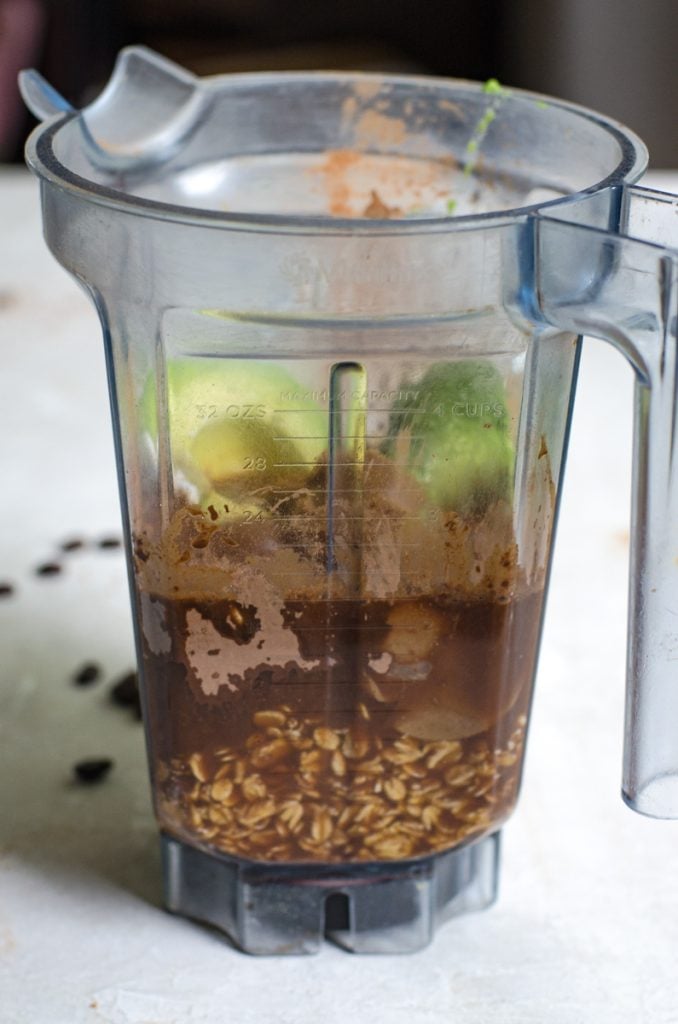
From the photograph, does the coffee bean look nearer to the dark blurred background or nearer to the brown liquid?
the brown liquid

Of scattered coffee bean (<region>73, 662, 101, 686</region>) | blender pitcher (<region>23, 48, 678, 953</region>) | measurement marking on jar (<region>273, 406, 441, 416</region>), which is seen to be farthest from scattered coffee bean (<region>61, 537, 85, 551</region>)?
measurement marking on jar (<region>273, 406, 441, 416</region>)

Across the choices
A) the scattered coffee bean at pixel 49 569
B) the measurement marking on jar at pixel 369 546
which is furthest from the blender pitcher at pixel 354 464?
the scattered coffee bean at pixel 49 569

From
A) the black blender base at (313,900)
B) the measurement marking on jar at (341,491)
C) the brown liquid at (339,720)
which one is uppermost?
the measurement marking on jar at (341,491)

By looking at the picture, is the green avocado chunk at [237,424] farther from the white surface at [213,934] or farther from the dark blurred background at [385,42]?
the dark blurred background at [385,42]

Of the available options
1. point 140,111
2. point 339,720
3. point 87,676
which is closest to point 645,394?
point 339,720

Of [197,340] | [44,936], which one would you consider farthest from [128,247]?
[44,936]

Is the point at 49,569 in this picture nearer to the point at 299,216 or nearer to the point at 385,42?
the point at 299,216
